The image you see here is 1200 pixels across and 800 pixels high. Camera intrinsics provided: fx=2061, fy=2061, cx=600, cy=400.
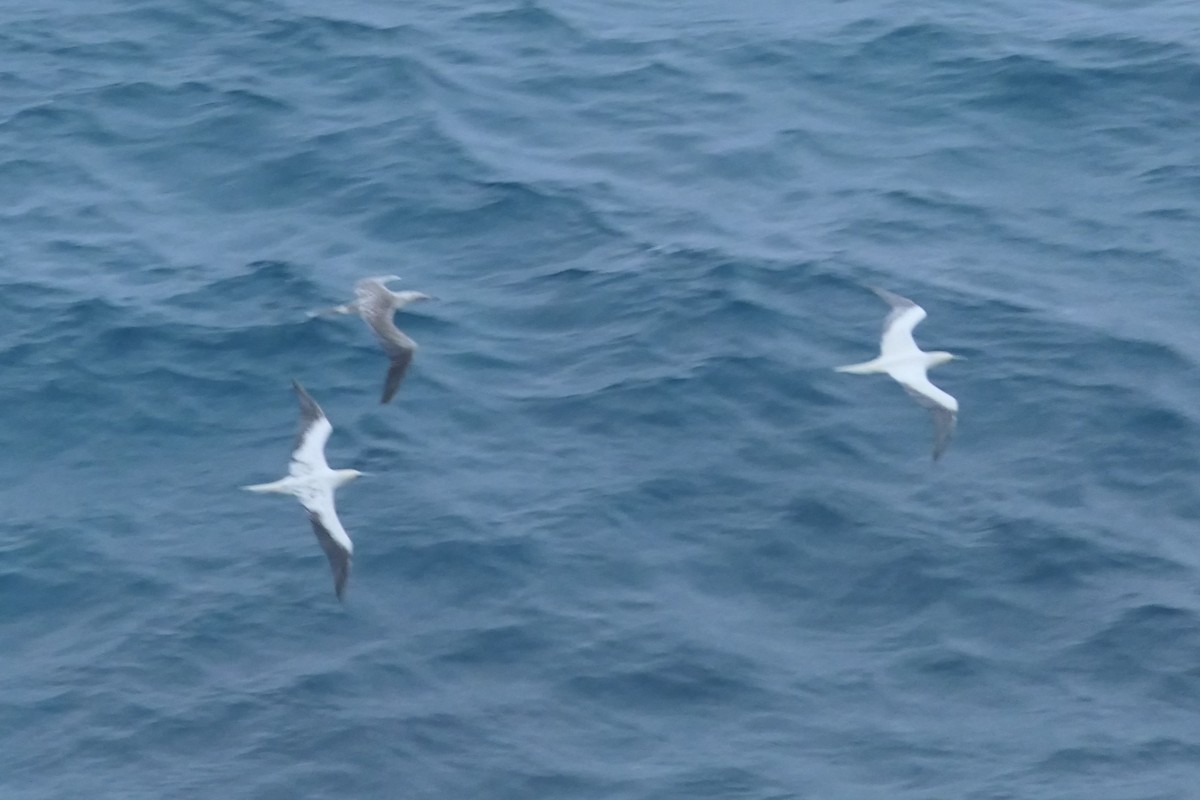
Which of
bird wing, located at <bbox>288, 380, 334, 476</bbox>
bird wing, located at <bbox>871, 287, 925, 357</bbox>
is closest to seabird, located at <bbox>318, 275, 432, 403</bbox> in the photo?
bird wing, located at <bbox>288, 380, 334, 476</bbox>

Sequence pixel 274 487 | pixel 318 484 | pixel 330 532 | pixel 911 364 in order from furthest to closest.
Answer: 1. pixel 911 364
2. pixel 318 484
3. pixel 274 487
4. pixel 330 532

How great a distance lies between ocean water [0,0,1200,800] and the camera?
22.3 m

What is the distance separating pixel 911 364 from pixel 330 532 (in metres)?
7.62

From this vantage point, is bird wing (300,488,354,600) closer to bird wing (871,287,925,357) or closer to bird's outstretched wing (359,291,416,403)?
bird's outstretched wing (359,291,416,403)

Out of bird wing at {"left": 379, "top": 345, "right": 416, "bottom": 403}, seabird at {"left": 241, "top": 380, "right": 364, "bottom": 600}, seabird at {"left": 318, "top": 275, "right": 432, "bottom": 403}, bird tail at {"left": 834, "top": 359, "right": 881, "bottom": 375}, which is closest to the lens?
seabird at {"left": 241, "top": 380, "right": 364, "bottom": 600}

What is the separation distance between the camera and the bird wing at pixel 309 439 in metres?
23.9

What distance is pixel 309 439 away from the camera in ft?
79.3

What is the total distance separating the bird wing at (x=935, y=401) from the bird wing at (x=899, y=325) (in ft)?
1.34

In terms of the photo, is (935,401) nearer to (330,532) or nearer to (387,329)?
(387,329)

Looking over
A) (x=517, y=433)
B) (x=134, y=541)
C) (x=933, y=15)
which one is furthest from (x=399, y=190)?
(x=933, y=15)

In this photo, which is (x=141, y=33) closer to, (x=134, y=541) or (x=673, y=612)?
(x=134, y=541)

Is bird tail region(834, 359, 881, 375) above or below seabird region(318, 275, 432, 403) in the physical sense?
above

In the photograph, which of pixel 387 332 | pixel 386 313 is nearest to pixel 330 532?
pixel 387 332

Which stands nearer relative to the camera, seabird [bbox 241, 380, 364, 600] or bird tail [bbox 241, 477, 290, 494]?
seabird [bbox 241, 380, 364, 600]
